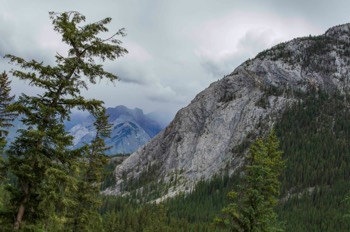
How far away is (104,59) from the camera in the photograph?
703 inches

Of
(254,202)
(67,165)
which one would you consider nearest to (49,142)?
(67,165)

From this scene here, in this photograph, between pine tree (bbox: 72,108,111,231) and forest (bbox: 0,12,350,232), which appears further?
pine tree (bbox: 72,108,111,231)

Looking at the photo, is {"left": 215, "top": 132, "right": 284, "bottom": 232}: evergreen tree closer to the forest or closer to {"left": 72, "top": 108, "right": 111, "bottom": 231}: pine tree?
the forest

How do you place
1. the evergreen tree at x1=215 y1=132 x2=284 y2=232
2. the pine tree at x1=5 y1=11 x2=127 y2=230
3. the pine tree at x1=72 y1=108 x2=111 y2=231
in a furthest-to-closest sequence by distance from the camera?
1. the pine tree at x1=72 y1=108 x2=111 y2=231
2. the evergreen tree at x1=215 y1=132 x2=284 y2=232
3. the pine tree at x1=5 y1=11 x2=127 y2=230

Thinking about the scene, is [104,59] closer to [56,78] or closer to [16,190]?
[56,78]

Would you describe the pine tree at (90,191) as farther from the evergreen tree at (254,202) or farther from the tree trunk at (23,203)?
the tree trunk at (23,203)

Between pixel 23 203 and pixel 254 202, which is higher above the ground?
pixel 254 202

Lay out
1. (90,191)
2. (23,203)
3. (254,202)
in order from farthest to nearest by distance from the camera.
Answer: (90,191)
(254,202)
(23,203)

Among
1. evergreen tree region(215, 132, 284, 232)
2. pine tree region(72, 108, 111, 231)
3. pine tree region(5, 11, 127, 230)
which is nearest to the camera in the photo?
pine tree region(5, 11, 127, 230)

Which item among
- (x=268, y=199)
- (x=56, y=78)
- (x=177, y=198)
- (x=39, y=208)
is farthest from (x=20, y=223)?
(x=177, y=198)

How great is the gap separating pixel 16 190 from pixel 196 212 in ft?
509

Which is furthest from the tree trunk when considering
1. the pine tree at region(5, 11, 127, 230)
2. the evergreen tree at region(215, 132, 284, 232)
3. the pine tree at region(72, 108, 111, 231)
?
the evergreen tree at region(215, 132, 284, 232)

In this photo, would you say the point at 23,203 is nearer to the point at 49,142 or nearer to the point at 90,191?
the point at 49,142

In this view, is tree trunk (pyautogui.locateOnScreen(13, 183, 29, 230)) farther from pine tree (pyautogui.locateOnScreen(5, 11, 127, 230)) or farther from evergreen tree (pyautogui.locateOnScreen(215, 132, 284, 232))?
evergreen tree (pyautogui.locateOnScreen(215, 132, 284, 232))
